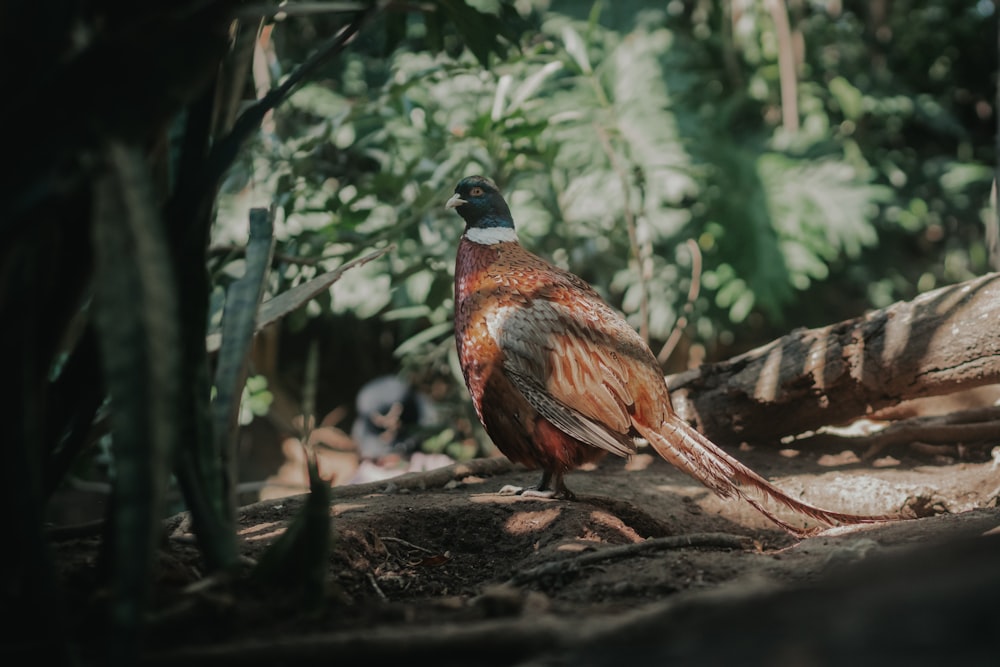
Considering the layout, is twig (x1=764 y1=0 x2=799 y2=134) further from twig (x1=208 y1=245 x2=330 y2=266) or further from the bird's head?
twig (x1=208 y1=245 x2=330 y2=266)

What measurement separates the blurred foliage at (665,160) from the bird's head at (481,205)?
207 mm

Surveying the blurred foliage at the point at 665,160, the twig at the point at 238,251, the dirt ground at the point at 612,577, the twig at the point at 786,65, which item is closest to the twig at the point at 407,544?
the dirt ground at the point at 612,577

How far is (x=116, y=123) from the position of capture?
141 centimetres

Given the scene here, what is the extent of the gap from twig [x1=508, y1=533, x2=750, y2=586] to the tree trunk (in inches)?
44.4

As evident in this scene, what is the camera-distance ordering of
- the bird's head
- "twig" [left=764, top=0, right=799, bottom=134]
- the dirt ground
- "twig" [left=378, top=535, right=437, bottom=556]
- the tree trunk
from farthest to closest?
1. "twig" [left=764, top=0, right=799, bottom=134]
2. the bird's head
3. the tree trunk
4. "twig" [left=378, top=535, right=437, bottom=556]
5. the dirt ground

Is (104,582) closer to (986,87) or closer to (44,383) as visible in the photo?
(44,383)

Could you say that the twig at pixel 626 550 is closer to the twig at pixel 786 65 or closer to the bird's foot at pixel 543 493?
the bird's foot at pixel 543 493

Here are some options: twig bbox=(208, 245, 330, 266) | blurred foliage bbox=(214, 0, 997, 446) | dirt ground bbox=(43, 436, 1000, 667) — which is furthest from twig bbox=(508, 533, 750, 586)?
blurred foliage bbox=(214, 0, 997, 446)

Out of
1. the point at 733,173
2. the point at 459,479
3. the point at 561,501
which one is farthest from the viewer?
the point at 733,173

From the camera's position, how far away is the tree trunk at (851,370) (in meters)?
3.32

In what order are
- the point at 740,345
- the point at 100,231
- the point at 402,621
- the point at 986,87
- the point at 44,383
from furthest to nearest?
the point at 986,87 → the point at 740,345 → the point at 44,383 → the point at 402,621 → the point at 100,231

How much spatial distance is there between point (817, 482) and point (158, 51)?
3112 mm

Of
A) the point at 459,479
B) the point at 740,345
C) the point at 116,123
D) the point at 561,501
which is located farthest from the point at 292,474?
the point at 116,123

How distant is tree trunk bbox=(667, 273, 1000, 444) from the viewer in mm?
3320
